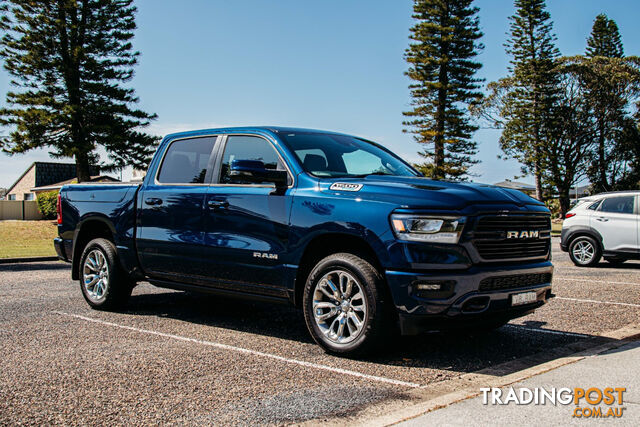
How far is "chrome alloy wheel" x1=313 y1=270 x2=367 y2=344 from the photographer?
511 centimetres

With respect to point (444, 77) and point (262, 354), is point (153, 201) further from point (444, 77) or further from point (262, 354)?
point (444, 77)

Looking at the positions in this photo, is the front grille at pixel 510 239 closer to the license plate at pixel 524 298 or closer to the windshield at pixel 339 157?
the license plate at pixel 524 298

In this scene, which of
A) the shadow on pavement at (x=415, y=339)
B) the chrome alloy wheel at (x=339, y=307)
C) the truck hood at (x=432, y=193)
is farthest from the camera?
the shadow on pavement at (x=415, y=339)

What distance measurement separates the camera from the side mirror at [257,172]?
557 centimetres

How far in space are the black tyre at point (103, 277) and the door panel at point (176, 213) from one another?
537 millimetres

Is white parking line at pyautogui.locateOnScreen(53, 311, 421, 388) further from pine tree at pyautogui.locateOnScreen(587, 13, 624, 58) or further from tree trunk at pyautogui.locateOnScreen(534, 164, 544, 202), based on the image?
pine tree at pyautogui.locateOnScreen(587, 13, 624, 58)

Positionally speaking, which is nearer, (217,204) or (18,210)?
(217,204)

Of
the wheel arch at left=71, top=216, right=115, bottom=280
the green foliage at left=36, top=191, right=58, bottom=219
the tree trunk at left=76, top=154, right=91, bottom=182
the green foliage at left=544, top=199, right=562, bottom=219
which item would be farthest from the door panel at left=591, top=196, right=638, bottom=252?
the green foliage at left=544, top=199, right=562, bottom=219

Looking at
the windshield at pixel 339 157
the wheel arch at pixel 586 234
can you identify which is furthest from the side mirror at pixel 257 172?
the wheel arch at pixel 586 234

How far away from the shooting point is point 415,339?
19.9 ft

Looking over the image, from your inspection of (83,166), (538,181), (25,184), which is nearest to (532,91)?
(538,181)

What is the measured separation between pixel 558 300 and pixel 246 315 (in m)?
4.23

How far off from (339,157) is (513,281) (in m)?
2.04

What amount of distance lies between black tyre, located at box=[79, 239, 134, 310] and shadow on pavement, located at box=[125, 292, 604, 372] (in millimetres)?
275
